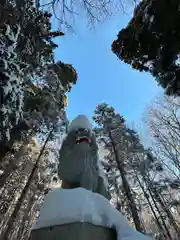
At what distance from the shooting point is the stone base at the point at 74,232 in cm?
224

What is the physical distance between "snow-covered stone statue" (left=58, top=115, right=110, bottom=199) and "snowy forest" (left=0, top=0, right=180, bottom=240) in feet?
3.74

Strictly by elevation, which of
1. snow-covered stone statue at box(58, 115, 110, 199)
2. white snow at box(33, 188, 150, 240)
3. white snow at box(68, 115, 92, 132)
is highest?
white snow at box(68, 115, 92, 132)

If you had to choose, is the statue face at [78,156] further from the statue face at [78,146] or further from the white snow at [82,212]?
the white snow at [82,212]

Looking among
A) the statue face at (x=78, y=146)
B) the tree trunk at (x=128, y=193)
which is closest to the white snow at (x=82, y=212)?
the statue face at (x=78, y=146)

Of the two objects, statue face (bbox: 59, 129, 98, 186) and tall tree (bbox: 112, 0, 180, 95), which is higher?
tall tree (bbox: 112, 0, 180, 95)

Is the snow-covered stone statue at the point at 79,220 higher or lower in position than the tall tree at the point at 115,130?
lower

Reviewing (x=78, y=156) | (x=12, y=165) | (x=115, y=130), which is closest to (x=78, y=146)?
(x=78, y=156)

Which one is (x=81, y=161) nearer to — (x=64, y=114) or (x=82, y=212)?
(x=82, y=212)

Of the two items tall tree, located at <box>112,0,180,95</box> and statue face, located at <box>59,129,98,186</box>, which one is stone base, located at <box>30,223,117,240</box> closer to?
statue face, located at <box>59,129,98,186</box>

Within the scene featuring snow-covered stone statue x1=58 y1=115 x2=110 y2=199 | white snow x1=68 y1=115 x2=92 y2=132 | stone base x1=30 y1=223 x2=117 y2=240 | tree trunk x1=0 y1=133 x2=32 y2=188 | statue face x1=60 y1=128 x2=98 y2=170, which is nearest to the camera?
stone base x1=30 y1=223 x2=117 y2=240

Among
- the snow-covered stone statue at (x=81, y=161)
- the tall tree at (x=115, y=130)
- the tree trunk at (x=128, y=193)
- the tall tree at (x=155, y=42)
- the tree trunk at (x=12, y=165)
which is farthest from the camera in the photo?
the tall tree at (x=115, y=130)

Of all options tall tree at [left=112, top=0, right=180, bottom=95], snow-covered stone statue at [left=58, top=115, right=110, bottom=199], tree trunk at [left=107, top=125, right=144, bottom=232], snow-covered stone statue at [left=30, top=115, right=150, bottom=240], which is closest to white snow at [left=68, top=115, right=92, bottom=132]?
snow-covered stone statue at [left=58, top=115, right=110, bottom=199]

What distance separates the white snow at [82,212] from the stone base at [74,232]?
0.14ft

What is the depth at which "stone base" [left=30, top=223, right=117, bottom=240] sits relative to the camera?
224 centimetres
